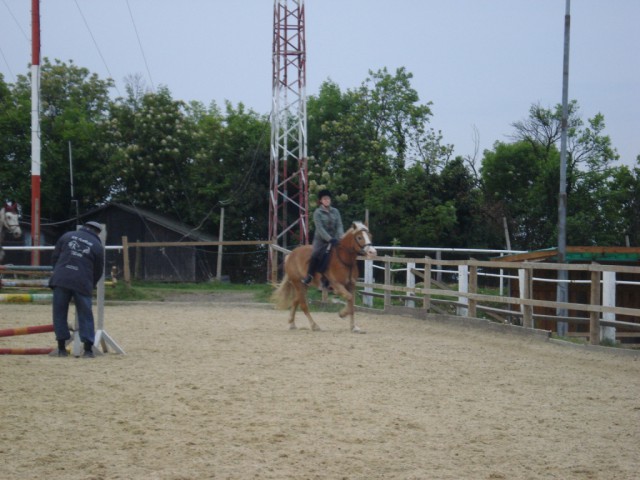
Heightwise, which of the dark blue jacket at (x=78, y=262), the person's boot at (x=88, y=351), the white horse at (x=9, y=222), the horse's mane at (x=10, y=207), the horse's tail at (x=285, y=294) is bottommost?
the person's boot at (x=88, y=351)

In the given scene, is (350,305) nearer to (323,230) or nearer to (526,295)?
(323,230)

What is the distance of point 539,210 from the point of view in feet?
131

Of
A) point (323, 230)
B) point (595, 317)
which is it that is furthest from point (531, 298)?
point (323, 230)

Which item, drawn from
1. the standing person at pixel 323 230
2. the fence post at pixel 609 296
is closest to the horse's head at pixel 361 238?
the standing person at pixel 323 230

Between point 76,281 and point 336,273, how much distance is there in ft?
17.1

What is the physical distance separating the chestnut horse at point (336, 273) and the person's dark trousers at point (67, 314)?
4.51 meters

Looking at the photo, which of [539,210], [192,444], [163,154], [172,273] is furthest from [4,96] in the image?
[192,444]

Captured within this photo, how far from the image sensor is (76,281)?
1041 cm

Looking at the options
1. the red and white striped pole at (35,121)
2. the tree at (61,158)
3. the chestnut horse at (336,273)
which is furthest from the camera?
the tree at (61,158)

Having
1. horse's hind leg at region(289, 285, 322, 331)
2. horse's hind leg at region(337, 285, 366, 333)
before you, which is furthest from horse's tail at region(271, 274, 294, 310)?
horse's hind leg at region(337, 285, 366, 333)

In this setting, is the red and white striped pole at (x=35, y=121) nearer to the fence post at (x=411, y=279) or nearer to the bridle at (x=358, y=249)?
the fence post at (x=411, y=279)

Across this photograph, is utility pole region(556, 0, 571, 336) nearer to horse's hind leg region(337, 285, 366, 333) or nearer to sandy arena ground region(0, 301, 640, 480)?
horse's hind leg region(337, 285, 366, 333)

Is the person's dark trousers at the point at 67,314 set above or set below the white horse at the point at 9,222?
below

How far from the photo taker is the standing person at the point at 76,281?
10.4 m
